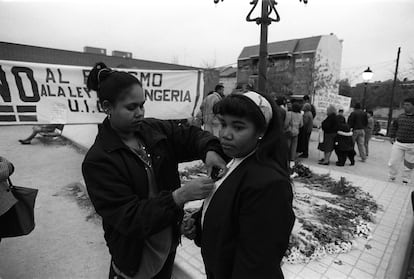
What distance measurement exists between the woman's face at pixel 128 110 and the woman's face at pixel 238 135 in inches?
17.9

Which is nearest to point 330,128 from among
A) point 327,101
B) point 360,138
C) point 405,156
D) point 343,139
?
point 343,139

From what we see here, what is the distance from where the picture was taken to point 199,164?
6203 millimetres

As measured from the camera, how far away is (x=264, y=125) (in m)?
1.12

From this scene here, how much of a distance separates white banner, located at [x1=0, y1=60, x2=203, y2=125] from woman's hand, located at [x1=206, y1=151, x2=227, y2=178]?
3.90 metres

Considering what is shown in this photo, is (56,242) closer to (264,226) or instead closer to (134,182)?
(134,182)

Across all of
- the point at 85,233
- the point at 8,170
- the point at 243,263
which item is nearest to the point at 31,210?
the point at 8,170

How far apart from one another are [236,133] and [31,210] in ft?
7.37

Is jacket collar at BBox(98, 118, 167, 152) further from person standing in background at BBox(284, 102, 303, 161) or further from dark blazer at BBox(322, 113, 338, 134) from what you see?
dark blazer at BBox(322, 113, 338, 134)

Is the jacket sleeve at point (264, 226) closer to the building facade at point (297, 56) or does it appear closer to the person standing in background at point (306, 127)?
the person standing in background at point (306, 127)

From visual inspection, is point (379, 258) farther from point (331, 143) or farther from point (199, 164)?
point (331, 143)

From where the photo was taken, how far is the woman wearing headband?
1005 mm

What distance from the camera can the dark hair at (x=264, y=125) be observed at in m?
1.09

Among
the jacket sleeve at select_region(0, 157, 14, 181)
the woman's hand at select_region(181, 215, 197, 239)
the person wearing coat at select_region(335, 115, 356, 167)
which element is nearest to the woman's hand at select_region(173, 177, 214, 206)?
the woman's hand at select_region(181, 215, 197, 239)

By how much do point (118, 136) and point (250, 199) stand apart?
756mm
